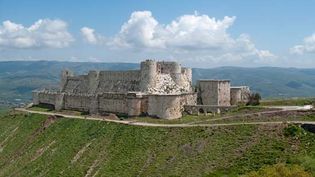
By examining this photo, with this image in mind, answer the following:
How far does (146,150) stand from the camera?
73.5 m

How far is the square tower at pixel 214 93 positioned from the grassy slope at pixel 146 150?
20416mm

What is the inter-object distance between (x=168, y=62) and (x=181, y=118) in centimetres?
1748

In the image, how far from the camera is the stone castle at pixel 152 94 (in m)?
89.4

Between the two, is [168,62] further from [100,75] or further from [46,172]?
[46,172]

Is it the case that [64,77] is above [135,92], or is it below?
above

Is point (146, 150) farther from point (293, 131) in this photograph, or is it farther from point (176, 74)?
point (176, 74)

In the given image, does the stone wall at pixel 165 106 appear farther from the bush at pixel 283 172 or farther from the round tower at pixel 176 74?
the bush at pixel 283 172

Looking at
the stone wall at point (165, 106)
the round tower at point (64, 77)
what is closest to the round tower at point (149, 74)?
the stone wall at point (165, 106)

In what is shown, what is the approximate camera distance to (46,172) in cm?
7762

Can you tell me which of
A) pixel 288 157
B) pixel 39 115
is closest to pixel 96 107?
pixel 39 115

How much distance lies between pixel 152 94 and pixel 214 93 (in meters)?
13.7

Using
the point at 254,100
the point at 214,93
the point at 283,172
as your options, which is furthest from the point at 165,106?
the point at 283,172

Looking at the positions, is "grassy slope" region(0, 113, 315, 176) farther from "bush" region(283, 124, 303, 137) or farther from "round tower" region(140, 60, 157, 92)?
"round tower" region(140, 60, 157, 92)

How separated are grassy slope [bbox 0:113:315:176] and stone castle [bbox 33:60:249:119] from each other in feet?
23.9
